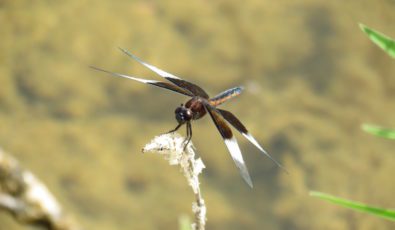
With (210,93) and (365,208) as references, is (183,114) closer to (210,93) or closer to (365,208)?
(365,208)

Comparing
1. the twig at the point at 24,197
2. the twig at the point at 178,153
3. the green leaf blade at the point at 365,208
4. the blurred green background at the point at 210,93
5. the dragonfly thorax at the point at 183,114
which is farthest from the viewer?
the blurred green background at the point at 210,93

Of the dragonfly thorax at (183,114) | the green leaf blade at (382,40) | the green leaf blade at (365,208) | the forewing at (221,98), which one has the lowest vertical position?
the green leaf blade at (365,208)

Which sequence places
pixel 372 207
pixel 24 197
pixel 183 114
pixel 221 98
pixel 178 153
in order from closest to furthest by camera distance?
pixel 372 207 → pixel 178 153 → pixel 183 114 → pixel 221 98 → pixel 24 197

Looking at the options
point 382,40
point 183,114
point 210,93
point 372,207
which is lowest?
point 372,207

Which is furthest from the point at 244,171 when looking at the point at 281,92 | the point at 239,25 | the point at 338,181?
the point at 239,25

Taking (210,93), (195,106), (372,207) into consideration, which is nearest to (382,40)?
(372,207)

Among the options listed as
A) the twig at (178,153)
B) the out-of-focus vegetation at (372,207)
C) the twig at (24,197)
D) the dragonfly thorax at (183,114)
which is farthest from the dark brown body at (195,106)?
the twig at (24,197)

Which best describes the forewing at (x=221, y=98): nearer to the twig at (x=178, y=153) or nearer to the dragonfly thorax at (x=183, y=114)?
the dragonfly thorax at (x=183, y=114)
